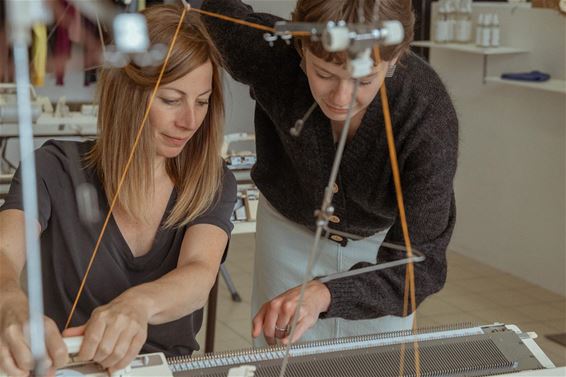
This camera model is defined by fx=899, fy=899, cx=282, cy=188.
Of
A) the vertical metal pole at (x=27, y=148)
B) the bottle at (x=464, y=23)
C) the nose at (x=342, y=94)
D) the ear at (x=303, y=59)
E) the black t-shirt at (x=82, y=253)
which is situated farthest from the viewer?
the bottle at (x=464, y=23)

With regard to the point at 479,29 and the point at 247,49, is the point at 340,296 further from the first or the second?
the point at 479,29

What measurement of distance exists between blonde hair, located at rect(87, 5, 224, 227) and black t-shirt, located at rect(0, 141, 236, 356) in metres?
0.02

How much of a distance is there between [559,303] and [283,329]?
6.50 ft

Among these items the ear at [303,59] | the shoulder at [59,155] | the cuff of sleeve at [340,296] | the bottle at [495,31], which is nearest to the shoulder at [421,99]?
the ear at [303,59]

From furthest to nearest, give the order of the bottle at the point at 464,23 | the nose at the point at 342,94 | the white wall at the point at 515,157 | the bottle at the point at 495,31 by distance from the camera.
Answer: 1. the bottle at the point at 464,23
2. the bottle at the point at 495,31
3. the white wall at the point at 515,157
4. the nose at the point at 342,94

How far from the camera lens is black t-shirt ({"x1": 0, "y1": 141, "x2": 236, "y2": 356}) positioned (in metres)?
1.15

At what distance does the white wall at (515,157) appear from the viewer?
2.82 m

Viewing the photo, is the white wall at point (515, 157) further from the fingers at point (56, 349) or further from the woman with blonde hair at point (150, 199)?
the fingers at point (56, 349)

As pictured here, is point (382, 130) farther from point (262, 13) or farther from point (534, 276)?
point (534, 276)

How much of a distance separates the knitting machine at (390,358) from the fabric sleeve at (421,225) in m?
0.07

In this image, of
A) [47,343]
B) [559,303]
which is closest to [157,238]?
[47,343]

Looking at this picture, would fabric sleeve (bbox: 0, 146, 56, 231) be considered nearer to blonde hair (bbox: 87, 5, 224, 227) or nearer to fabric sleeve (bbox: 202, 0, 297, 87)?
blonde hair (bbox: 87, 5, 224, 227)

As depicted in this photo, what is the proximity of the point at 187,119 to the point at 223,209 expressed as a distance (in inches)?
6.4

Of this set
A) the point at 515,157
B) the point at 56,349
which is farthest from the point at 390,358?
the point at 515,157
